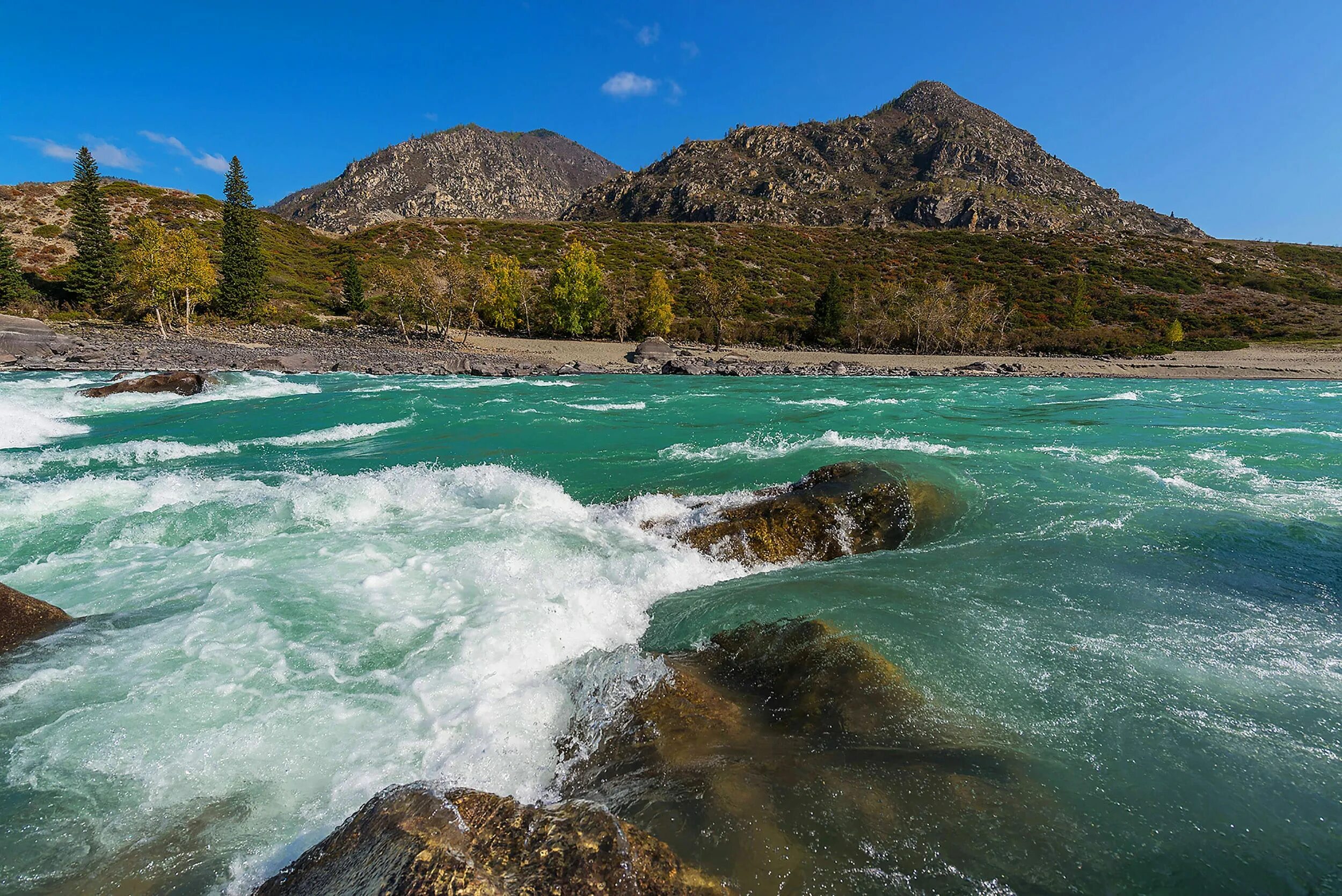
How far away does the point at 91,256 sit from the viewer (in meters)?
49.4

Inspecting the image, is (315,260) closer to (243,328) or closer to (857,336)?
(243,328)

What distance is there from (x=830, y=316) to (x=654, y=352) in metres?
20.3

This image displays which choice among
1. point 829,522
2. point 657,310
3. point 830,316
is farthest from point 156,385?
point 830,316

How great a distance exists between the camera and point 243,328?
48.1 metres

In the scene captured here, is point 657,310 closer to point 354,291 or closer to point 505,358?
point 505,358

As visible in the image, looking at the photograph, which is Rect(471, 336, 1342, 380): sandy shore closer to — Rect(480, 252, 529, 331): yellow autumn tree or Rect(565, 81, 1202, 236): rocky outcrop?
Rect(480, 252, 529, 331): yellow autumn tree

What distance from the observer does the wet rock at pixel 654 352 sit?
44.9 m

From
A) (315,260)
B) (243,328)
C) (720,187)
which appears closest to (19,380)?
(243,328)

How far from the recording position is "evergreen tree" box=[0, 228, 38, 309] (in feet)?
144

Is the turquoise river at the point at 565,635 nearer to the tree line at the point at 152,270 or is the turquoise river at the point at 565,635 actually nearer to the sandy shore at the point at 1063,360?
the sandy shore at the point at 1063,360

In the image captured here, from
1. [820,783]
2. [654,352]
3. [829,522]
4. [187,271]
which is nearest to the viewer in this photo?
[820,783]

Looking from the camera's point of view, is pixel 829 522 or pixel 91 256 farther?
pixel 91 256

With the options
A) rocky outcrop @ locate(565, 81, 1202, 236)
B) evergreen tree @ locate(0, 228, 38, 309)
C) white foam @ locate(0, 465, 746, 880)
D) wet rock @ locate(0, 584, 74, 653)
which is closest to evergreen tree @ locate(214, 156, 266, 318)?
evergreen tree @ locate(0, 228, 38, 309)

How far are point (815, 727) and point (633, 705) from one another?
1.34 m
